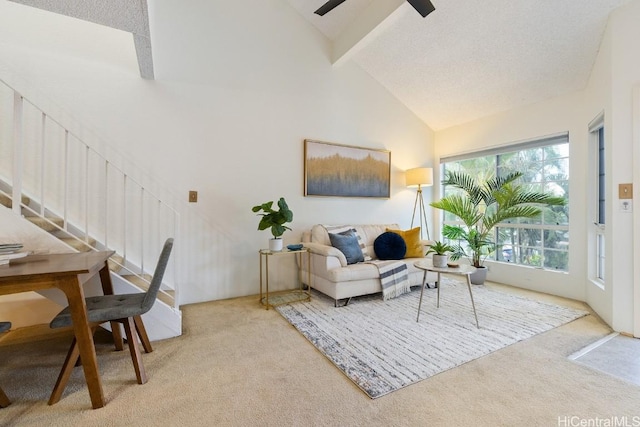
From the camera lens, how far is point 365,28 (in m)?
3.45

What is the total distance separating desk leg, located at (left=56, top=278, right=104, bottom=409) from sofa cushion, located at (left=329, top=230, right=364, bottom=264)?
241 cm

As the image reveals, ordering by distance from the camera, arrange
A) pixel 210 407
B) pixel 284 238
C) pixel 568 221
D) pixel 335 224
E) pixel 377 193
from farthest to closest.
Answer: pixel 377 193, pixel 335 224, pixel 284 238, pixel 568 221, pixel 210 407

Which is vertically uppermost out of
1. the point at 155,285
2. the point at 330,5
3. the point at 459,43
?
the point at 459,43

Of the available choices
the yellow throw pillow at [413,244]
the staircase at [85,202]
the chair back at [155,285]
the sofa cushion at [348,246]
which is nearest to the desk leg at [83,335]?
the chair back at [155,285]

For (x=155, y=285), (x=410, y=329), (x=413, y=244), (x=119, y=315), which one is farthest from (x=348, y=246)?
(x=119, y=315)

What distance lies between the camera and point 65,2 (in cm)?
189

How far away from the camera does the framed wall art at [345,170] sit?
3.90 meters

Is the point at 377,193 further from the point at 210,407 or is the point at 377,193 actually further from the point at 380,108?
the point at 210,407

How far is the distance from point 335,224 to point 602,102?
314cm

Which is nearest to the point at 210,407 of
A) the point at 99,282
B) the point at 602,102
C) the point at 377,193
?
the point at 99,282

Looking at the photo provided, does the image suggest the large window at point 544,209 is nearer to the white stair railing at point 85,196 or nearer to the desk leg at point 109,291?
the white stair railing at point 85,196

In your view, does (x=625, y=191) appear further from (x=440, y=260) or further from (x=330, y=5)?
(x=330, y=5)

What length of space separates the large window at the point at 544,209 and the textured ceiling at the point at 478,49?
0.65m

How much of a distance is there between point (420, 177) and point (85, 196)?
4.23 metres
